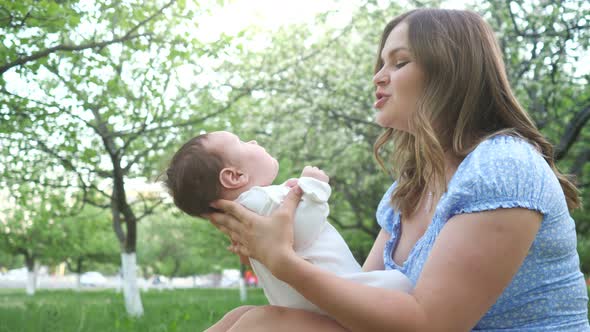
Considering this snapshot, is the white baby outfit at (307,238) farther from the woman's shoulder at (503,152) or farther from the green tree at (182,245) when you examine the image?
the green tree at (182,245)

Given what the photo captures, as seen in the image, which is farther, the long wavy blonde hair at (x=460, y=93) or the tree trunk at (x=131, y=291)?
the tree trunk at (x=131, y=291)

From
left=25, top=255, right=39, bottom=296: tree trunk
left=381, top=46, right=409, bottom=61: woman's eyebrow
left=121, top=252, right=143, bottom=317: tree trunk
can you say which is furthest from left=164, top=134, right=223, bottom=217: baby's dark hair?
left=25, top=255, right=39, bottom=296: tree trunk

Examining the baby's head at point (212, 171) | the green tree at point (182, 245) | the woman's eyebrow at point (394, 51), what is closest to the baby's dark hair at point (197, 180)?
the baby's head at point (212, 171)

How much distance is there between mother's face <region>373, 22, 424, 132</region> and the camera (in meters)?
2.00

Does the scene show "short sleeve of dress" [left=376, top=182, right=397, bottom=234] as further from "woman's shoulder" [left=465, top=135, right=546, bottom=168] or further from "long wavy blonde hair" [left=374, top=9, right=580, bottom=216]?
"woman's shoulder" [left=465, top=135, right=546, bottom=168]

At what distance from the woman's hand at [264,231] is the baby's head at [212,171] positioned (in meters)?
0.19

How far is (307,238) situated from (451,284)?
68 cm

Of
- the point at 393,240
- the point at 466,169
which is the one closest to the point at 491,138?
the point at 466,169

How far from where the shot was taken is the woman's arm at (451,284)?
152 cm

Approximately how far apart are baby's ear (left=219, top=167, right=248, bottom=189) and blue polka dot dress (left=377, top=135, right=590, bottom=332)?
31.9 inches

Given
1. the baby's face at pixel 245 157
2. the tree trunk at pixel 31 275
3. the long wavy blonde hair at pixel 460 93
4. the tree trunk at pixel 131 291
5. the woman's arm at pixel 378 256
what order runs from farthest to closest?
1. the tree trunk at pixel 31 275
2. the tree trunk at pixel 131 291
3. the woman's arm at pixel 378 256
4. the baby's face at pixel 245 157
5. the long wavy blonde hair at pixel 460 93

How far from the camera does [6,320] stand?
722 centimetres

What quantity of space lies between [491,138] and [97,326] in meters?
6.73

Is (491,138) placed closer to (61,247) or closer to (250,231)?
(250,231)
